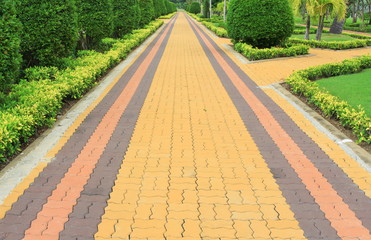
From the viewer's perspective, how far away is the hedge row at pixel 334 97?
5555 millimetres

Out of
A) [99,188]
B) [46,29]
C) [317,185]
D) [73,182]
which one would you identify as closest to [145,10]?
[46,29]

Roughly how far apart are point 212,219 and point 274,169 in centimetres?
149

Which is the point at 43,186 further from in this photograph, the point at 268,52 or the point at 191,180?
the point at 268,52

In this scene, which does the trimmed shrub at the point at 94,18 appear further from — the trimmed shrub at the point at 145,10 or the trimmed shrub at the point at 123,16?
the trimmed shrub at the point at 145,10

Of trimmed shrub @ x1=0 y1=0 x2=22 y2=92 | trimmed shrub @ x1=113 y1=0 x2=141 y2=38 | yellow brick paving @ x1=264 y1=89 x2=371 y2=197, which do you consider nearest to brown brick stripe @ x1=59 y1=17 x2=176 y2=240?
trimmed shrub @ x1=0 y1=0 x2=22 y2=92

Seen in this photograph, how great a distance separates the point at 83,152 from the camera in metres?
5.04

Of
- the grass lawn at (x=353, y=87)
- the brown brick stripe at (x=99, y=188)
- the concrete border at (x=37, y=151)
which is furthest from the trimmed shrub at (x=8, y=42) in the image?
the grass lawn at (x=353, y=87)

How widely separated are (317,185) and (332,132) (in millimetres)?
2092

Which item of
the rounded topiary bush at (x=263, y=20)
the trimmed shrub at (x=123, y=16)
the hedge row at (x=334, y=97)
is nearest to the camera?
the hedge row at (x=334, y=97)

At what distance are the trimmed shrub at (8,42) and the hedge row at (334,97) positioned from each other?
5.76 meters

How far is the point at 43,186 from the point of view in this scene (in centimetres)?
405

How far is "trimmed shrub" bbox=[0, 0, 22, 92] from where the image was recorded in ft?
18.4

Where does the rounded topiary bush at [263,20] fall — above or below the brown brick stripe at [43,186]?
above

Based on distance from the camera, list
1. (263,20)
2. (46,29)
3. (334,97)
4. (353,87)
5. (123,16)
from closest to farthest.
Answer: (334,97) < (353,87) < (46,29) < (263,20) < (123,16)
